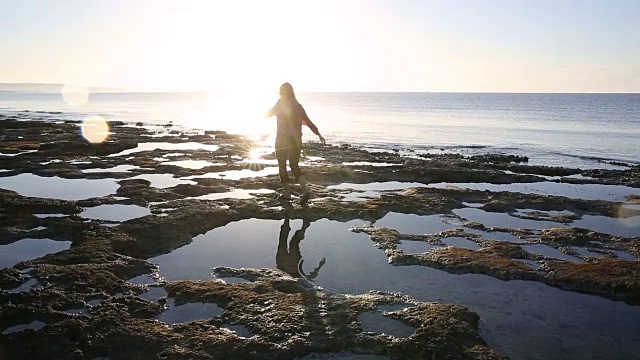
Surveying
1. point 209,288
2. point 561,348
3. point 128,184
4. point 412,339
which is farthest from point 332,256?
point 128,184

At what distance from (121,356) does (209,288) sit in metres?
1.86

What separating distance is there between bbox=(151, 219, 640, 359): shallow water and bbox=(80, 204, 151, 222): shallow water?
2.46m

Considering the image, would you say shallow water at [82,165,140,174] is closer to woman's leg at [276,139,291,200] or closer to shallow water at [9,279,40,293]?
woman's leg at [276,139,291,200]

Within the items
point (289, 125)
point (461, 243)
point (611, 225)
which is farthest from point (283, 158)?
point (611, 225)

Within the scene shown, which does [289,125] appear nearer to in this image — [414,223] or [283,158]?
[283,158]

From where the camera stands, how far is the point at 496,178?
18953 mm

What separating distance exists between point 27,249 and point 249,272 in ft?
14.2

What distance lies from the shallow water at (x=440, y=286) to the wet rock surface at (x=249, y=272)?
1.00 feet

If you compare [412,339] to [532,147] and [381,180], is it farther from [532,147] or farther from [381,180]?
[532,147]

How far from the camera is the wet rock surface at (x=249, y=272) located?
5.30m

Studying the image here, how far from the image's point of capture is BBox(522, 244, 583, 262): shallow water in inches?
346

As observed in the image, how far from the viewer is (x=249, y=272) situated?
25.0 feet

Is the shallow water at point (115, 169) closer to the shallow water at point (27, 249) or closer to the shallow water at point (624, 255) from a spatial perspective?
the shallow water at point (27, 249)

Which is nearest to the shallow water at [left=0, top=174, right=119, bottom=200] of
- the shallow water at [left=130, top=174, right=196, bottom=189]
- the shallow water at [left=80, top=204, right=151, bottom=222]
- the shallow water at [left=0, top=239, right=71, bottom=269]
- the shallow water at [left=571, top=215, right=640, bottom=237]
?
the shallow water at [left=130, top=174, right=196, bottom=189]
